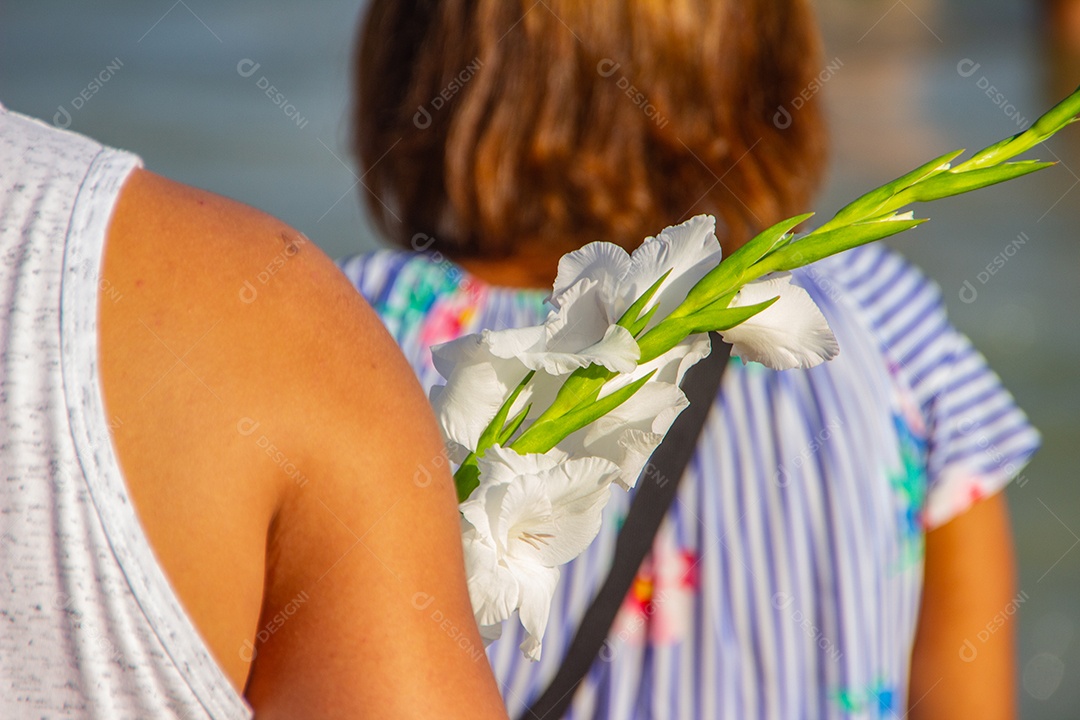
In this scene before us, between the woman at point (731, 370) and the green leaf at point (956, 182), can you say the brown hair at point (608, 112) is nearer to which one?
the woman at point (731, 370)

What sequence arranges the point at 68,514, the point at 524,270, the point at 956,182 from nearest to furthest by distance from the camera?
the point at 68,514 → the point at 956,182 → the point at 524,270

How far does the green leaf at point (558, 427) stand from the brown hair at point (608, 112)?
709mm

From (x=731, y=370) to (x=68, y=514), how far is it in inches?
34.9

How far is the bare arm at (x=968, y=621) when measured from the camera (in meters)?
1.29

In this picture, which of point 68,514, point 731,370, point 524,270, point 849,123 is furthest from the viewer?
point 849,123

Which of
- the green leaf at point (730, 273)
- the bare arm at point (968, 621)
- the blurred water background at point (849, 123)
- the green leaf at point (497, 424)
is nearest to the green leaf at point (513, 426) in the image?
the green leaf at point (497, 424)

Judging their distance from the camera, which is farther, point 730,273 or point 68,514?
point 730,273

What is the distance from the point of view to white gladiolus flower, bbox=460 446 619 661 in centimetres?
62

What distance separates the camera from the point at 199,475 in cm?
48

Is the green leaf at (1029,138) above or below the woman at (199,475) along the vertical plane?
above

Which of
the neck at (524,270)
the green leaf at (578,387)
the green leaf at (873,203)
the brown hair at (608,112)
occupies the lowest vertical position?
the green leaf at (578,387)

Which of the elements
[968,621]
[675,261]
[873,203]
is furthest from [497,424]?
[968,621]

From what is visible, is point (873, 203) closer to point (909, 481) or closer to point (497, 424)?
point (497, 424)

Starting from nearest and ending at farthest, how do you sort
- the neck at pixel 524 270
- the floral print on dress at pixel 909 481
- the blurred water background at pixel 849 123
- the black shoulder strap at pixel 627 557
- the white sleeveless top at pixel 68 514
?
the white sleeveless top at pixel 68 514, the black shoulder strap at pixel 627 557, the floral print on dress at pixel 909 481, the neck at pixel 524 270, the blurred water background at pixel 849 123
